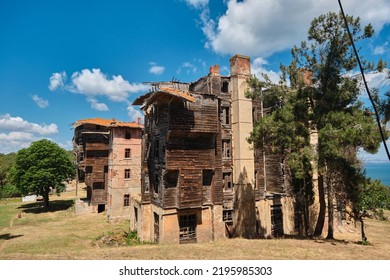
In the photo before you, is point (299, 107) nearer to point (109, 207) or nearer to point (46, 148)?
point (109, 207)

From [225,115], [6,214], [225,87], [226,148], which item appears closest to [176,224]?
[226,148]

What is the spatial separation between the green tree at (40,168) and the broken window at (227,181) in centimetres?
3289

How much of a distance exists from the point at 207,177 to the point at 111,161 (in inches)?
786

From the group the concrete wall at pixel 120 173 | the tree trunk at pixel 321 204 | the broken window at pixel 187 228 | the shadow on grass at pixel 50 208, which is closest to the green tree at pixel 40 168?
the shadow on grass at pixel 50 208

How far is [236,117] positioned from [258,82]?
6.88 m

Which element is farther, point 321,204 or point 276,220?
point 276,220

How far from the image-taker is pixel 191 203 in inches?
858

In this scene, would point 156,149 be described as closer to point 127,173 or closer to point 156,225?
point 156,225

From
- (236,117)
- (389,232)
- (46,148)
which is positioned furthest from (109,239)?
(389,232)

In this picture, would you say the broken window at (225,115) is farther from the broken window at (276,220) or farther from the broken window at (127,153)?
the broken window at (127,153)

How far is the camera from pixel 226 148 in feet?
85.4

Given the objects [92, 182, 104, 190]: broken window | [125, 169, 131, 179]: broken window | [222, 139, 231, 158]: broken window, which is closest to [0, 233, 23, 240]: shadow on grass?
[92, 182, 104, 190]: broken window

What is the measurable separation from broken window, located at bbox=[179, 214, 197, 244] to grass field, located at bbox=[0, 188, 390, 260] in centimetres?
272

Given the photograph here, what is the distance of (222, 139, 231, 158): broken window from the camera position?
2592 centimetres
